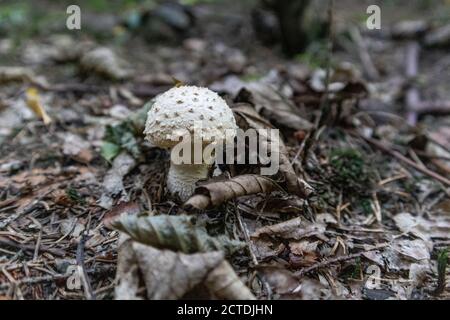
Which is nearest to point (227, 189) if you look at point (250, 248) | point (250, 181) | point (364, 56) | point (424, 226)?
point (250, 181)

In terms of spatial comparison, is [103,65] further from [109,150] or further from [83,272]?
[83,272]

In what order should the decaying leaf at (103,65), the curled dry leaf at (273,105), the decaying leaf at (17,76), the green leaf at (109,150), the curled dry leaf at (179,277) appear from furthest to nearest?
the decaying leaf at (103,65) → the decaying leaf at (17,76) → the curled dry leaf at (273,105) → the green leaf at (109,150) → the curled dry leaf at (179,277)

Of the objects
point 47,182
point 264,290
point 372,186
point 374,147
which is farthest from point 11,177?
point 374,147

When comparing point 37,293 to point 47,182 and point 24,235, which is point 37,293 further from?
point 47,182

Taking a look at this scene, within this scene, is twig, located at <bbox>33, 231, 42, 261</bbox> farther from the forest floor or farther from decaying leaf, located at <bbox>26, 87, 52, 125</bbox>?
decaying leaf, located at <bbox>26, 87, 52, 125</bbox>

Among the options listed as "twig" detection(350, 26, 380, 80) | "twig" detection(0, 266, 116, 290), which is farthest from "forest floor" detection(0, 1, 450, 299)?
"twig" detection(350, 26, 380, 80)

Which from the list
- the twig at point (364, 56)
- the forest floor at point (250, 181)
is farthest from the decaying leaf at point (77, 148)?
the twig at point (364, 56)

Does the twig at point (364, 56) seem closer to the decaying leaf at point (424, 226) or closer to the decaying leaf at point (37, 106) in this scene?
the decaying leaf at point (424, 226)
